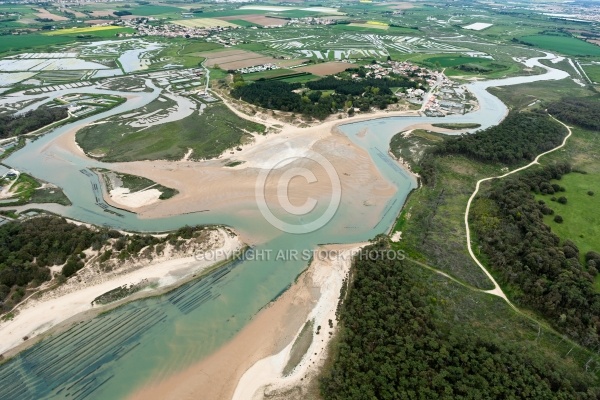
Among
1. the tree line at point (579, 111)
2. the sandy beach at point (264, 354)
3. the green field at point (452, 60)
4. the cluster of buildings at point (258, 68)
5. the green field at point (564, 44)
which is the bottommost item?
the sandy beach at point (264, 354)

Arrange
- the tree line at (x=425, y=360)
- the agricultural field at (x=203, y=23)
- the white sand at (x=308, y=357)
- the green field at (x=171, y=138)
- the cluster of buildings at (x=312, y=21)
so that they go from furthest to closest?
the cluster of buildings at (x=312, y=21)
the agricultural field at (x=203, y=23)
the green field at (x=171, y=138)
the white sand at (x=308, y=357)
the tree line at (x=425, y=360)

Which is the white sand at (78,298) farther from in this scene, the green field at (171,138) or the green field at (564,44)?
the green field at (564,44)

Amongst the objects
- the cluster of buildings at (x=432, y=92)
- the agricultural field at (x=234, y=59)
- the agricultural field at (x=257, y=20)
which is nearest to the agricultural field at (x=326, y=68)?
the cluster of buildings at (x=432, y=92)

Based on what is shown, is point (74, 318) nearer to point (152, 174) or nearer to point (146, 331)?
point (146, 331)

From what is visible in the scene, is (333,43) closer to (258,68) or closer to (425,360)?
(258,68)

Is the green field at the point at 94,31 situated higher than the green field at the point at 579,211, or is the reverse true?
the green field at the point at 94,31

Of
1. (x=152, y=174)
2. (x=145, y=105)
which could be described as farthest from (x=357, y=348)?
(x=145, y=105)

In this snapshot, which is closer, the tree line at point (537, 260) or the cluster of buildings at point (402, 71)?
the tree line at point (537, 260)
